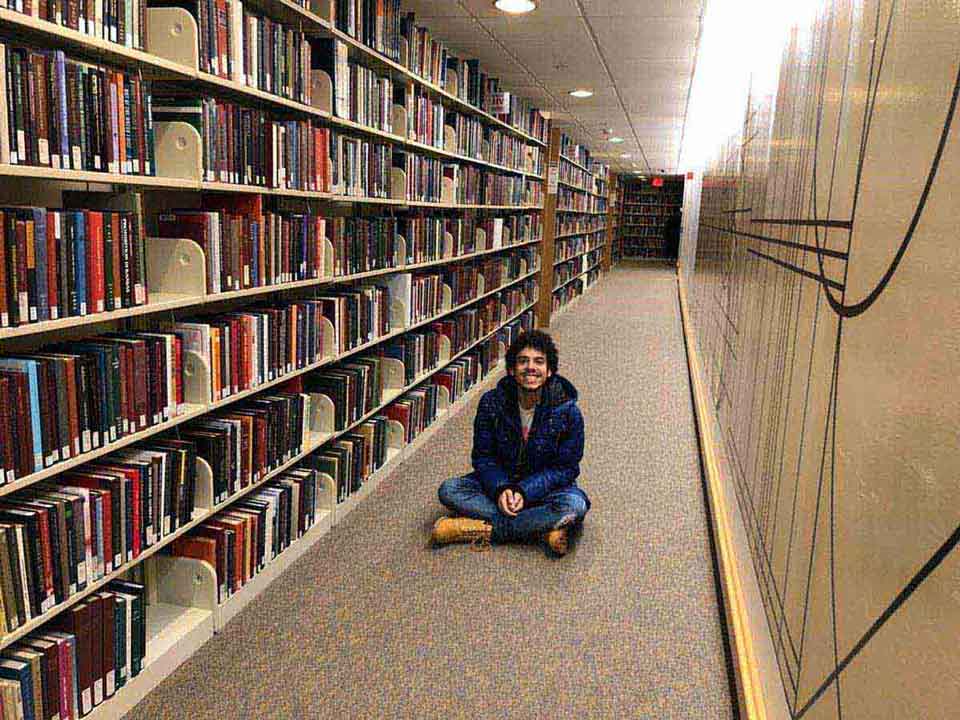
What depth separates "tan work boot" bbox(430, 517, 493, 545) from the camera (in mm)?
3176

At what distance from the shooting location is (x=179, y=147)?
228cm

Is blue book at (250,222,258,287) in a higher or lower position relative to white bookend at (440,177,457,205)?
lower

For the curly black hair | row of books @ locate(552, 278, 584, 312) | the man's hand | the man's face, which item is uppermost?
the curly black hair

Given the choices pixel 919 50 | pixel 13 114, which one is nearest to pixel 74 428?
pixel 13 114

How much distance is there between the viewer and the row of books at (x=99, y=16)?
170 cm

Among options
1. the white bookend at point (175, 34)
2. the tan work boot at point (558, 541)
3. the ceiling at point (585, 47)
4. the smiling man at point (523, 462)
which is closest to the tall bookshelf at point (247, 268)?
the white bookend at point (175, 34)

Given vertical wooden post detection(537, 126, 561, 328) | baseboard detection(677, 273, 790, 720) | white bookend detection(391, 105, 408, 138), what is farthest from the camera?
vertical wooden post detection(537, 126, 561, 328)

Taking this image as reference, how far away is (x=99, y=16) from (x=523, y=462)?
7.50ft

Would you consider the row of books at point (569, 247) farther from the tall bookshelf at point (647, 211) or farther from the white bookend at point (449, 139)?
the tall bookshelf at point (647, 211)

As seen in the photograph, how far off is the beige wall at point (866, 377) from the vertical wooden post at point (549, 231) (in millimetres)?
7178

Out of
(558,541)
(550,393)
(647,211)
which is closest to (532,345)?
(550,393)

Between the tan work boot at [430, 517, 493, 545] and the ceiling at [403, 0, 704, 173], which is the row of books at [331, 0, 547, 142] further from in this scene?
the tan work boot at [430, 517, 493, 545]

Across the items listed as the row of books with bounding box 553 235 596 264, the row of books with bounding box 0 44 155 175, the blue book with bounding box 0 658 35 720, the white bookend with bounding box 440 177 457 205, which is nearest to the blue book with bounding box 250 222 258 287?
the row of books with bounding box 0 44 155 175

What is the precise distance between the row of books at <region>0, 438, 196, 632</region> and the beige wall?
65.4 inches
